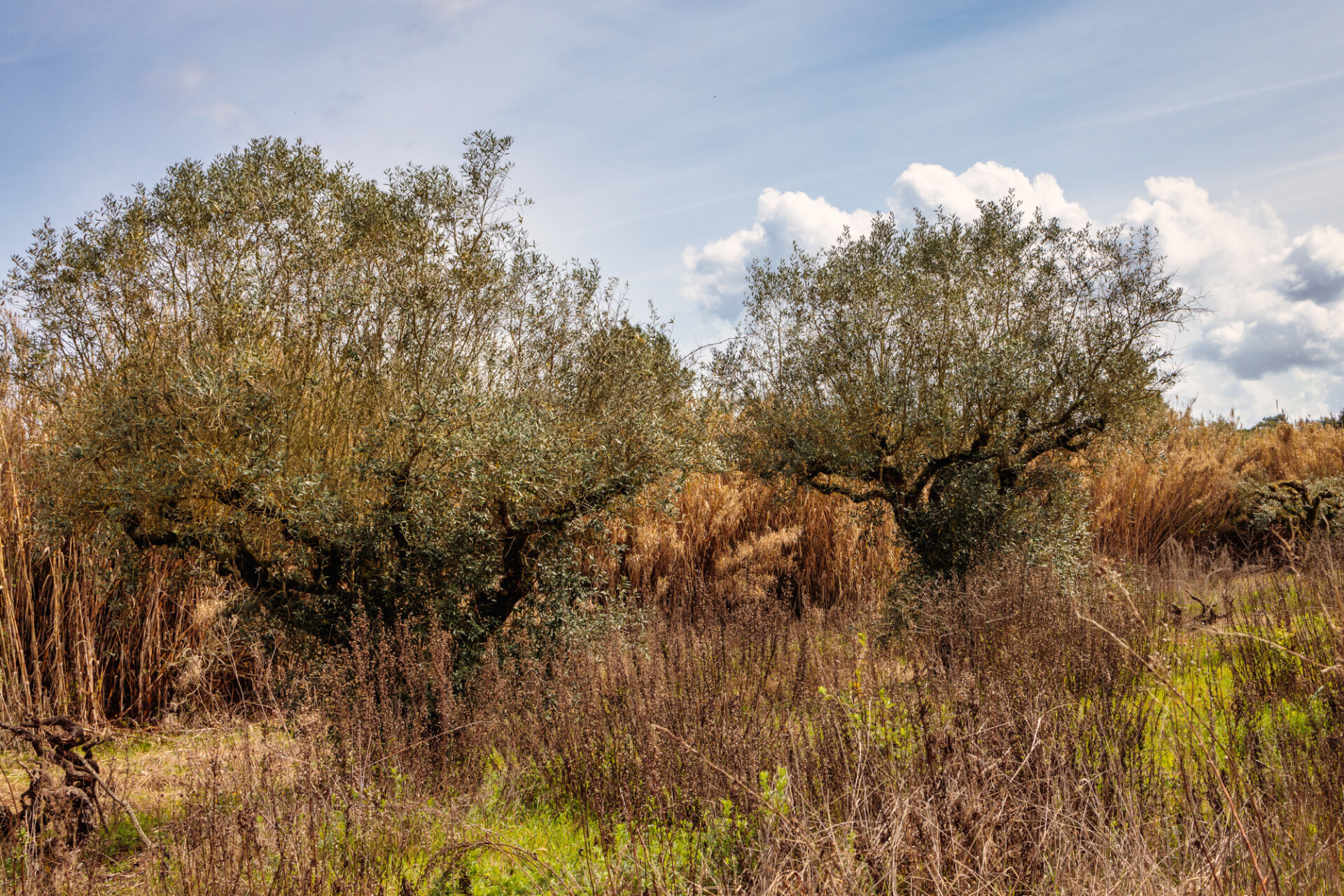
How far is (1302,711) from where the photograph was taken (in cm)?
498

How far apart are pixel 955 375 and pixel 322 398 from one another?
228 inches

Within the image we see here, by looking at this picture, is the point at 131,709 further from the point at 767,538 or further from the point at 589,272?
the point at 767,538

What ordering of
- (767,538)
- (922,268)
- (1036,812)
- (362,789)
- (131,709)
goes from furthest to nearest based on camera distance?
(767,538) < (922,268) < (131,709) < (362,789) < (1036,812)

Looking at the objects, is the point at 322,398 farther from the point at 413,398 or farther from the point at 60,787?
the point at 60,787

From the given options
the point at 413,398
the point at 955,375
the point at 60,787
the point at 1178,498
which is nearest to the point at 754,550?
the point at 955,375

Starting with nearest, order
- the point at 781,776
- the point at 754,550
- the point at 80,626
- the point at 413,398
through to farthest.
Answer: the point at 781,776
the point at 413,398
the point at 80,626
the point at 754,550

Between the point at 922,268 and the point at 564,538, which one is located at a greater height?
the point at 922,268

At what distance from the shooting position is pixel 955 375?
7984 millimetres

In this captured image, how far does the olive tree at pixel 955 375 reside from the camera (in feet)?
26.4

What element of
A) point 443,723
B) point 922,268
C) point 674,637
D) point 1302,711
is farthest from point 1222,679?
point 443,723

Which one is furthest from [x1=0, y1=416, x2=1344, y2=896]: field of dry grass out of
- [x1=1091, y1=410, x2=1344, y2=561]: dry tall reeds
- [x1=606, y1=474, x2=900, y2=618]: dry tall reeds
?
[x1=1091, y1=410, x2=1344, y2=561]: dry tall reeds

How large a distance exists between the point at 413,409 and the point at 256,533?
147 cm

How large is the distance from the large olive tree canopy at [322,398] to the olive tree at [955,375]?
7.20ft

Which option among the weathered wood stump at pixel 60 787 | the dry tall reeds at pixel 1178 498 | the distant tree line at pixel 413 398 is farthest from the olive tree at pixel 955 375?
the weathered wood stump at pixel 60 787
